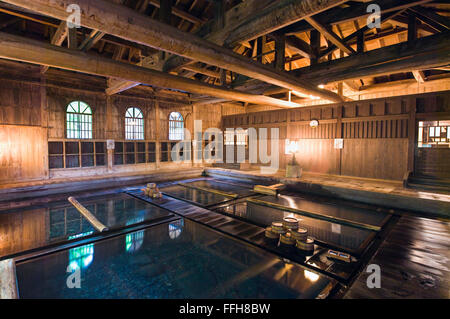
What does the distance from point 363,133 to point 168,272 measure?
7.88 meters

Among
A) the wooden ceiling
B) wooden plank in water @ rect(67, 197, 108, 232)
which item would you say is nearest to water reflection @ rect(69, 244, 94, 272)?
wooden plank in water @ rect(67, 197, 108, 232)

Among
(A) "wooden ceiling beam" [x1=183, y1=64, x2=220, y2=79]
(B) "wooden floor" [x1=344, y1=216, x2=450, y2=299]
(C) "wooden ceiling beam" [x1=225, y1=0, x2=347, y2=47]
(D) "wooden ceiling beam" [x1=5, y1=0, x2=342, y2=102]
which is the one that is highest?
(A) "wooden ceiling beam" [x1=183, y1=64, x2=220, y2=79]

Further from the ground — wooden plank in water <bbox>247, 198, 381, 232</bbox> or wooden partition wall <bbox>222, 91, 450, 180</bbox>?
wooden partition wall <bbox>222, 91, 450, 180</bbox>

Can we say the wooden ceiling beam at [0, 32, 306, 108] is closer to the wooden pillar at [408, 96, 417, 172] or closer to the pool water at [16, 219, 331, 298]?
the pool water at [16, 219, 331, 298]

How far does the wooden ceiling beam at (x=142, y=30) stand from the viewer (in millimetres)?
2262

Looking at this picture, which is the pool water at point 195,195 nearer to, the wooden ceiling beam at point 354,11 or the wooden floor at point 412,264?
the wooden floor at point 412,264

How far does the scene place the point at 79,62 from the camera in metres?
3.90

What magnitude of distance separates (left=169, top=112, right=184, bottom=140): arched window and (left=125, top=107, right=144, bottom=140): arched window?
146cm

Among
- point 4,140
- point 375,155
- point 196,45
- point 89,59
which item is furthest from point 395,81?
point 4,140

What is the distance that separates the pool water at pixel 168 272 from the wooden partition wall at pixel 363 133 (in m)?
6.32

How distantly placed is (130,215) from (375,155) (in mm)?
7810

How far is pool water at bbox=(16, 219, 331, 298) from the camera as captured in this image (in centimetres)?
247

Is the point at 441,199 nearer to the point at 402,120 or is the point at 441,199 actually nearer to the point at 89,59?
the point at 402,120

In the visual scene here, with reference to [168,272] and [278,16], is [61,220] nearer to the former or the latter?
[168,272]
